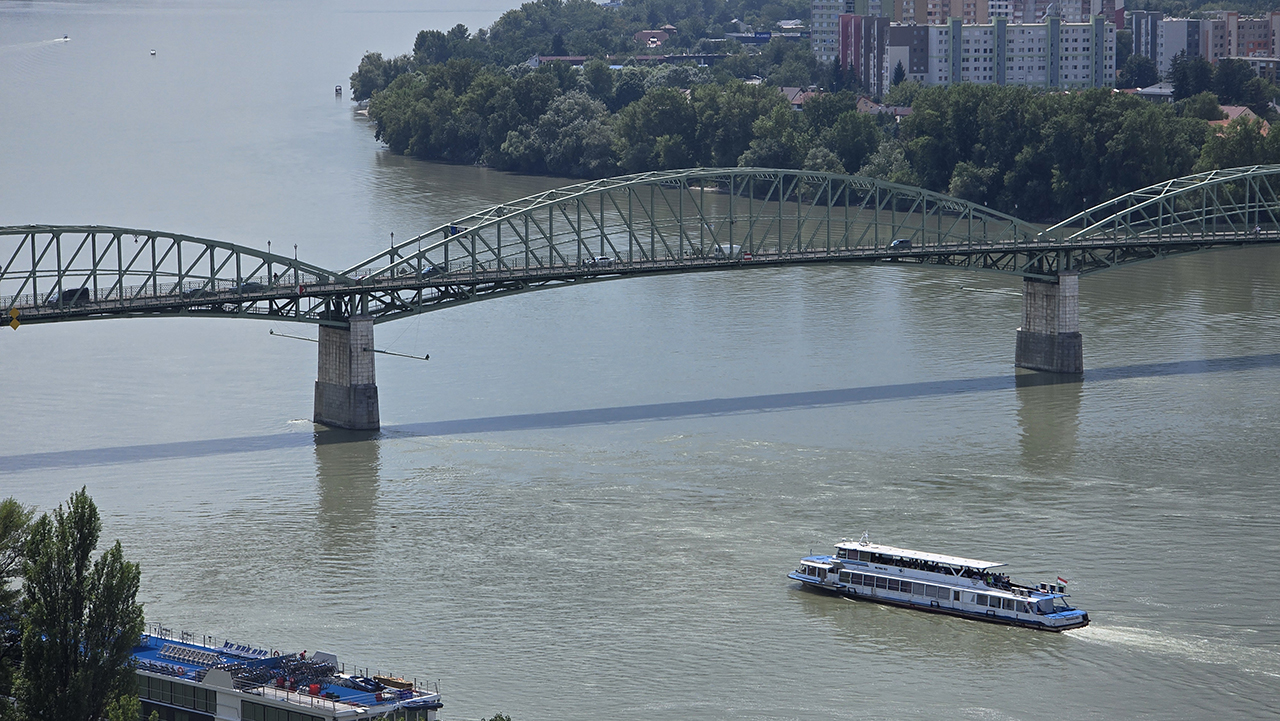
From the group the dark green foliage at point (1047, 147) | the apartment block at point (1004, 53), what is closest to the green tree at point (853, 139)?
the dark green foliage at point (1047, 147)

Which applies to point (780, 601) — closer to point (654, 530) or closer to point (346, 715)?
point (654, 530)

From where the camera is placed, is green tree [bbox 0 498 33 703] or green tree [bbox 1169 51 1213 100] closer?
green tree [bbox 0 498 33 703]

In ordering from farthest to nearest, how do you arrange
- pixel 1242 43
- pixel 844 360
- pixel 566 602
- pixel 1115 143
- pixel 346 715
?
pixel 1242 43, pixel 1115 143, pixel 844 360, pixel 566 602, pixel 346 715

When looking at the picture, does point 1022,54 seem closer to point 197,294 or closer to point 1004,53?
point 1004,53

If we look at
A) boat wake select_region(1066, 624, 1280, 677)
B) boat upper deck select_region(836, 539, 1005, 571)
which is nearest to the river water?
boat wake select_region(1066, 624, 1280, 677)

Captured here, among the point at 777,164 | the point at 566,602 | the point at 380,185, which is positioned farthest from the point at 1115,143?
the point at 566,602

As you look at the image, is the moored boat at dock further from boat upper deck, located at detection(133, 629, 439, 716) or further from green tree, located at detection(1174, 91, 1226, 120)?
green tree, located at detection(1174, 91, 1226, 120)
